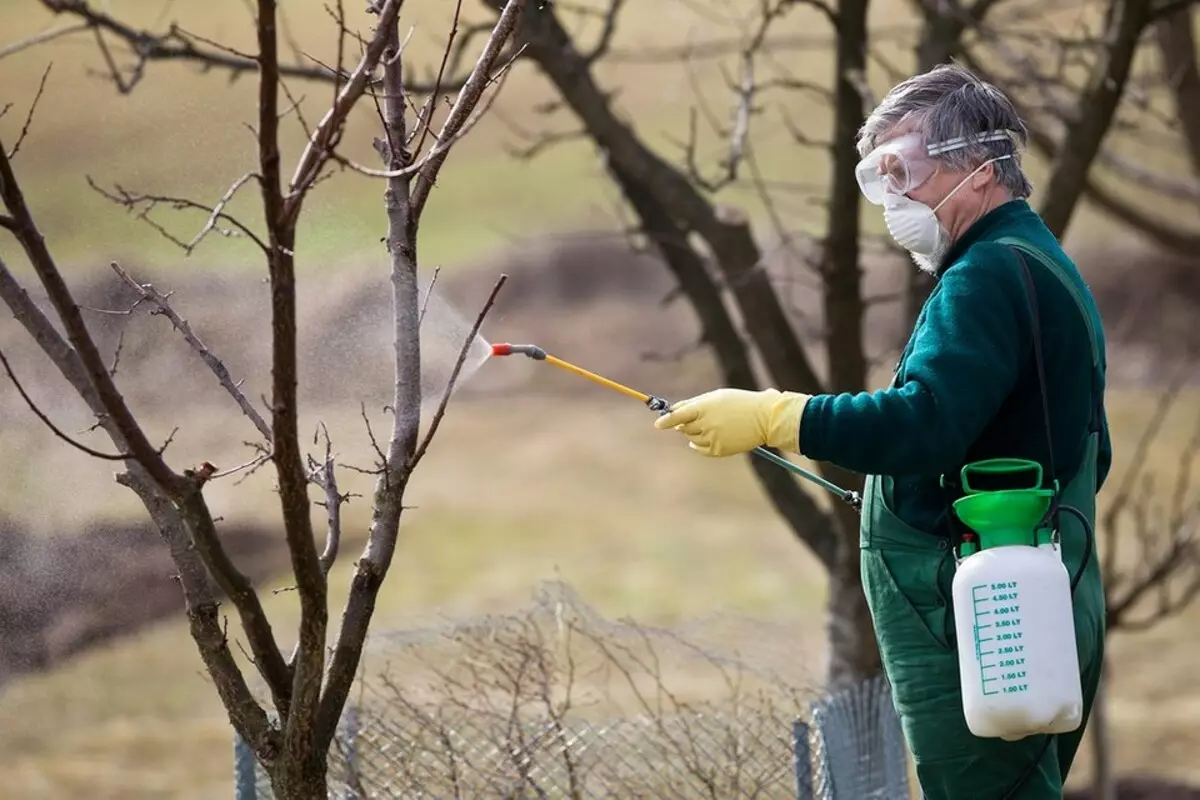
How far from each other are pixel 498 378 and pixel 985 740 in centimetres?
1889

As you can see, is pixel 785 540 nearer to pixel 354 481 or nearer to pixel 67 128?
pixel 354 481

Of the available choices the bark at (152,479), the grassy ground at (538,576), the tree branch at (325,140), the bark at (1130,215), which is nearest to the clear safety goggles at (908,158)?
the tree branch at (325,140)

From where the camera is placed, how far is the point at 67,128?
5.85m

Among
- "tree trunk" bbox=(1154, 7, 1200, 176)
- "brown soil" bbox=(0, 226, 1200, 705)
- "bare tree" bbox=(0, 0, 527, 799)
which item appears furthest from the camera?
"tree trunk" bbox=(1154, 7, 1200, 176)

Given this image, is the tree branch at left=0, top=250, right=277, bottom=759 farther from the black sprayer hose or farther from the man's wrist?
the black sprayer hose

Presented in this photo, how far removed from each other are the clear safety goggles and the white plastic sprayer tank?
556mm

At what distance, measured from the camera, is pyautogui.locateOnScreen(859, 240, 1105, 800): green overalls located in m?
2.50

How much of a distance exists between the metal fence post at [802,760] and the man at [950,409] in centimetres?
98

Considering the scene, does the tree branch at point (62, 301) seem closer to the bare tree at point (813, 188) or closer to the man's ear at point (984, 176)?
the man's ear at point (984, 176)

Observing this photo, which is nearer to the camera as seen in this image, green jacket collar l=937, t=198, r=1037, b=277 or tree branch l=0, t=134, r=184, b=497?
tree branch l=0, t=134, r=184, b=497

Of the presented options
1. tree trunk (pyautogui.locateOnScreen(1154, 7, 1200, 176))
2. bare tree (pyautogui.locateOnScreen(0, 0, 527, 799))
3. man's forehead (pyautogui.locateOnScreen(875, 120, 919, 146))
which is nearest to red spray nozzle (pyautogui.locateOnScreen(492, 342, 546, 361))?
bare tree (pyautogui.locateOnScreen(0, 0, 527, 799))

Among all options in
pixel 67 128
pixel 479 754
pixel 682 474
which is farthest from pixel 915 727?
pixel 682 474

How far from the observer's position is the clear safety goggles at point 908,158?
8.38 feet

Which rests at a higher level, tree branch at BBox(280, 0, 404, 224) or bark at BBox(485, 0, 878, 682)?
bark at BBox(485, 0, 878, 682)
